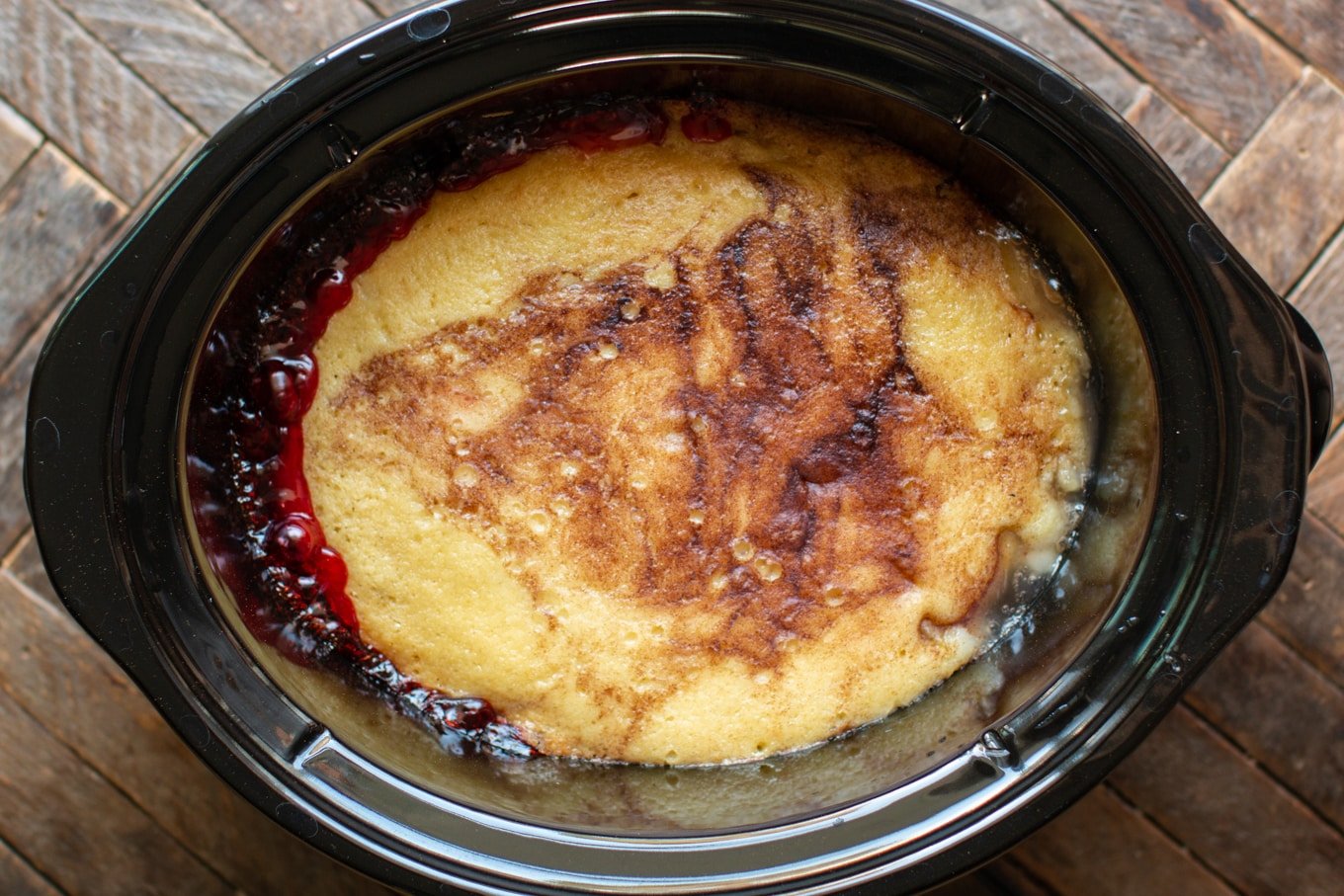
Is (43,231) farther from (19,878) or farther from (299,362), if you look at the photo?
(19,878)

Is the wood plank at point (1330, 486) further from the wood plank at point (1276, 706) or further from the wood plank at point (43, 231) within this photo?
the wood plank at point (43, 231)

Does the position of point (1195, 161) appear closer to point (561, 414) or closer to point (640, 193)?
point (640, 193)

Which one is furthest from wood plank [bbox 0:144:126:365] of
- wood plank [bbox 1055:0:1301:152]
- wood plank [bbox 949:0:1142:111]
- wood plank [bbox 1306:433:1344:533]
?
wood plank [bbox 1306:433:1344:533]

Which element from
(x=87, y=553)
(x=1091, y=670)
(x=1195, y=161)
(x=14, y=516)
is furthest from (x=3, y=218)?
(x=1195, y=161)

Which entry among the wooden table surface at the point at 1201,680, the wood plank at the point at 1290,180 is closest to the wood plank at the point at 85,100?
the wooden table surface at the point at 1201,680

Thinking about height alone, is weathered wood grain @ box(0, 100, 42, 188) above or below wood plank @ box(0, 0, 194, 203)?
below

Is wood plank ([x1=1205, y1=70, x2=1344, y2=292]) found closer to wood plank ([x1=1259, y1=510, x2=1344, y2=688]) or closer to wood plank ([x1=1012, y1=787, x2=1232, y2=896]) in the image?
wood plank ([x1=1259, y1=510, x2=1344, y2=688])

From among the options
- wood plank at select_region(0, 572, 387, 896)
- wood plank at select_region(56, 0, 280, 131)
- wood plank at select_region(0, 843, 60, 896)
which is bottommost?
wood plank at select_region(0, 843, 60, 896)

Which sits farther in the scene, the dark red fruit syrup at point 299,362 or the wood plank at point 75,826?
the wood plank at point 75,826
